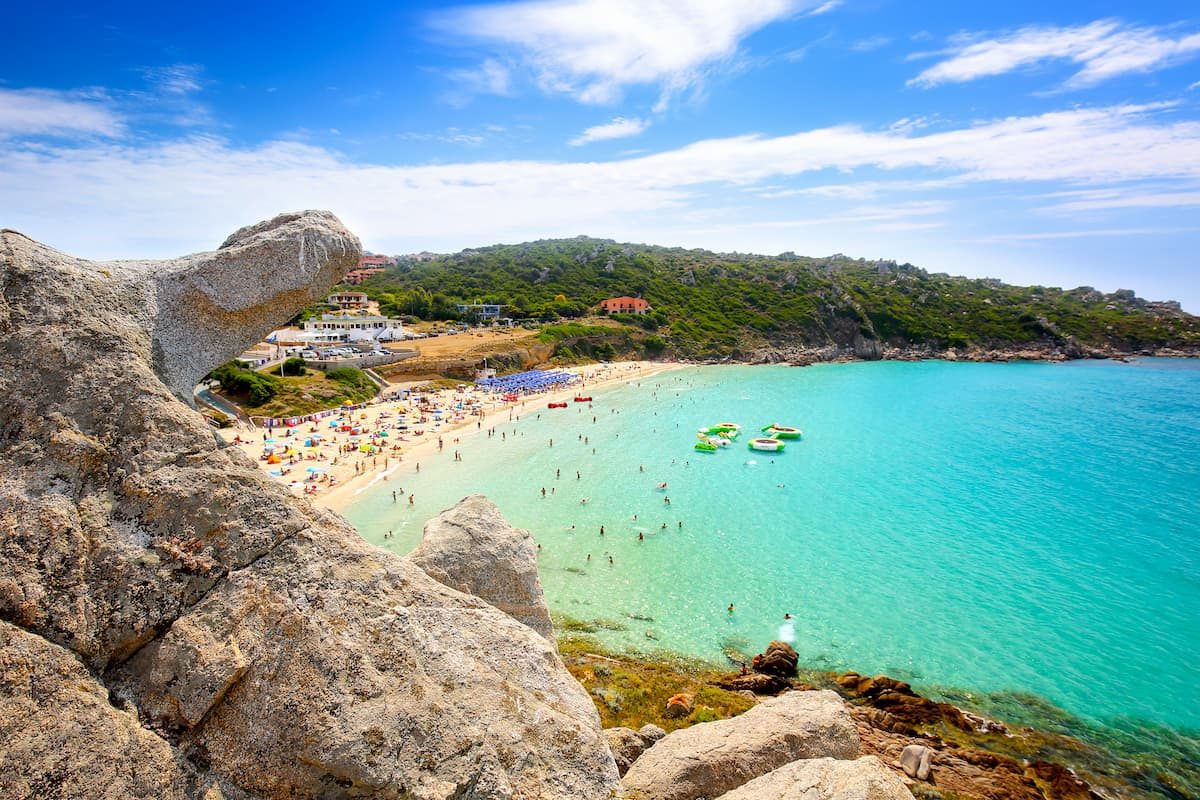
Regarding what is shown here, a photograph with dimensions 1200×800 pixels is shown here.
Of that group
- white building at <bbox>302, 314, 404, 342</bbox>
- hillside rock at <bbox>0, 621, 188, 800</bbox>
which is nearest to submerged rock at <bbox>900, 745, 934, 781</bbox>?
hillside rock at <bbox>0, 621, 188, 800</bbox>

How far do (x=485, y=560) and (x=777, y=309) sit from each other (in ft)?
388

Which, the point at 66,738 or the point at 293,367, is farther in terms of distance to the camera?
the point at 293,367

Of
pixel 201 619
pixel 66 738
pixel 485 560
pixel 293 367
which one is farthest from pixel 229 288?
pixel 293 367

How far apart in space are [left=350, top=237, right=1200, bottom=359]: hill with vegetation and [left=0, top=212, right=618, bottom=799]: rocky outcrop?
8749 cm

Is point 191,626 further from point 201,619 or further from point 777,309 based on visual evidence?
point 777,309

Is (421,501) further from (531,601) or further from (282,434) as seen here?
(531,601)

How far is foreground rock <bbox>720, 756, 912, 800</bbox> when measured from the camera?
6.82 meters

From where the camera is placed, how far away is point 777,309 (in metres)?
122

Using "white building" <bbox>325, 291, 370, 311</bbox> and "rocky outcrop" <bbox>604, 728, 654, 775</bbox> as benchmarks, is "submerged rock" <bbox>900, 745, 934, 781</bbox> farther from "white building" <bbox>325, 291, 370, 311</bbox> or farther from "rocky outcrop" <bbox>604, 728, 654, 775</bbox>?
"white building" <bbox>325, 291, 370, 311</bbox>

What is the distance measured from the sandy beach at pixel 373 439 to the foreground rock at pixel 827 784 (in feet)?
77.0

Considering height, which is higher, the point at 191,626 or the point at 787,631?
the point at 191,626

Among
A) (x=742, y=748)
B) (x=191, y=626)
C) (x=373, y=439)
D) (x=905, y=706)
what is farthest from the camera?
(x=373, y=439)

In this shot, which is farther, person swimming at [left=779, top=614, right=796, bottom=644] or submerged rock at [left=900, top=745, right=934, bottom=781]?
person swimming at [left=779, top=614, right=796, bottom=644]

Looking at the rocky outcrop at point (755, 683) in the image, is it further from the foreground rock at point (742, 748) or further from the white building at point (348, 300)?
the white building at point (348, 300)
